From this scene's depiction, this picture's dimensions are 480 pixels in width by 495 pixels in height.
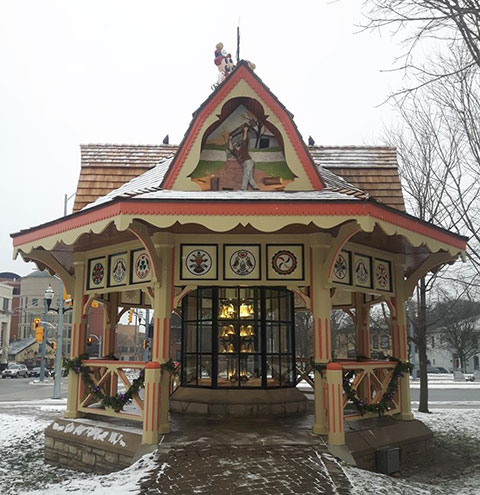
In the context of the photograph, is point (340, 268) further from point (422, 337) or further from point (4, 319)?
point (4, 319)

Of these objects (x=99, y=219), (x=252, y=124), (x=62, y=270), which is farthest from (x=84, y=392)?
(x=252, y=124)

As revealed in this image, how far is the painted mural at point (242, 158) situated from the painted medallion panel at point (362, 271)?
82.4 inches

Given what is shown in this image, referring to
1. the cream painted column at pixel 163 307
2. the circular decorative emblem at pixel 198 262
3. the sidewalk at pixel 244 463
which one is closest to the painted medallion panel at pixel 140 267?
the cream painted column at pixel 163 307

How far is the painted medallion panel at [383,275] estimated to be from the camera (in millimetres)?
9805

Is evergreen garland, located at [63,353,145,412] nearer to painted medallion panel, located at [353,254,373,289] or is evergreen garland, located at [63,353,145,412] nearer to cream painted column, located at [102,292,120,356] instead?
cream painted column, located at [102,292,120,356]

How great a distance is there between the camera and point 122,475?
20.9ft

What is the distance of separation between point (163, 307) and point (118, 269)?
1.66m

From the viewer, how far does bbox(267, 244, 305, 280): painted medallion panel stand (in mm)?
8602

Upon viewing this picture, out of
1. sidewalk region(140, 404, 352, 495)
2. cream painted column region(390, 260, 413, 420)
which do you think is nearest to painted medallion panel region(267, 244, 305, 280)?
sidewalk region(140, 404, 352, 495)

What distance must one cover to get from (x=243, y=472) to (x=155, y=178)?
19.0 feet

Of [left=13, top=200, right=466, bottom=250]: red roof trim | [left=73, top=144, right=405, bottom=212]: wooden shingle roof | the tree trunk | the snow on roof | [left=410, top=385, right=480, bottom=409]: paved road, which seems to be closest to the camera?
[left=13, top=200, right=466, bottom=250]: red roof trim

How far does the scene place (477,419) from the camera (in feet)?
46.8

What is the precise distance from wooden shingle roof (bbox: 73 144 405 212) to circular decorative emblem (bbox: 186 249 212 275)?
11.1 ft

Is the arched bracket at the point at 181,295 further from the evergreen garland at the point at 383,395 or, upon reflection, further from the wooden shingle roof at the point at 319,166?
the wooden shingle roof at the point at 319,166
